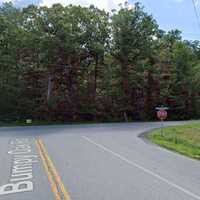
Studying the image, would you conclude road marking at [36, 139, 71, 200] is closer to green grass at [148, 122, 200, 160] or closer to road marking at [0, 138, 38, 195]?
road marking at [0, 138, 38, 195]

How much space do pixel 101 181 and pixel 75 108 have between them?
33.2 meters

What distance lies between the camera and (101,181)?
9508 millimetres

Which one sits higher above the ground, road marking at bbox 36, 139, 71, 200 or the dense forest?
the dense forest

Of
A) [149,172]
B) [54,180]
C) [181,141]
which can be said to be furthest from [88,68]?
[54,180]

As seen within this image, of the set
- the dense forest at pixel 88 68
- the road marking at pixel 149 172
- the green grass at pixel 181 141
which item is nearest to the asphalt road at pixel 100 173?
the road marking at pixel 149 172

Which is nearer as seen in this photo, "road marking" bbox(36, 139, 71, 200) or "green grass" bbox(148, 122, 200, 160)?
"road marking" bbox(36, 139, 71, 200)

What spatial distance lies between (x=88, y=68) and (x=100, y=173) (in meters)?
36.2

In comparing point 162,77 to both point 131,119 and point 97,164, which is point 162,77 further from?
point 97,164

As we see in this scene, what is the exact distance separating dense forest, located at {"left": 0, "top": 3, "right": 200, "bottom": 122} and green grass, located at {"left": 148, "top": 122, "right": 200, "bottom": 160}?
1719cm

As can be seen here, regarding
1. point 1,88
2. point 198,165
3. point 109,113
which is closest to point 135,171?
point 198,165

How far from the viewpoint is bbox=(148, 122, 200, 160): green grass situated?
17.6m

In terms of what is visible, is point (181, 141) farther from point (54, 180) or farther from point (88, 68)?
point (88, 68)

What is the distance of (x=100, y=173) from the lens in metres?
10.7

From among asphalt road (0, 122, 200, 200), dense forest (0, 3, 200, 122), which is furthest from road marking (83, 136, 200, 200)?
dense forest (0, 3, 200, 122)
